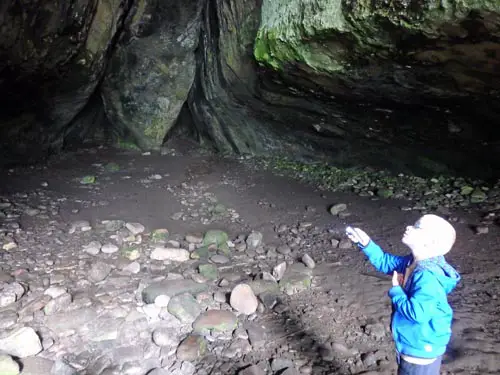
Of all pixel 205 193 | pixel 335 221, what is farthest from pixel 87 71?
pixel 335 221

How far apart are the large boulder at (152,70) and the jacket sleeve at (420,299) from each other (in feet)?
27.9

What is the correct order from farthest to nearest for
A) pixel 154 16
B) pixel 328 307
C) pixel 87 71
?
pixel 154 16, pixel 87 71, pixel 328 307

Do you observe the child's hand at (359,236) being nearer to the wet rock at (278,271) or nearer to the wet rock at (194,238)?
the wet rock at (278,271)

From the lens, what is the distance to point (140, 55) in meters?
9.27

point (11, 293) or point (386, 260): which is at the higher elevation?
point (386, 260)

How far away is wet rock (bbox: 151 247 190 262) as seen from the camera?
15.0 ft

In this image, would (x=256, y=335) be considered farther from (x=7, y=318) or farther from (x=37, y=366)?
(x=7, y=318)

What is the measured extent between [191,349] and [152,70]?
7.58m

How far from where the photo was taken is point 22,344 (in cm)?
312

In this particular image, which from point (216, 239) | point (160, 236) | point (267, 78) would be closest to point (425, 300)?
point (216, 239)

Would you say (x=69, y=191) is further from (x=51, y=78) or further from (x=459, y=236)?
(x=459, y=236)

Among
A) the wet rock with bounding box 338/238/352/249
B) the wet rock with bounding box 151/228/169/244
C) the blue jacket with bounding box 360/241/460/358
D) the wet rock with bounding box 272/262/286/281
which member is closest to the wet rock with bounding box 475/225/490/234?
the wet rock with bounding box 338/238/352/249

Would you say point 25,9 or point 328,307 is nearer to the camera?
point 328,307

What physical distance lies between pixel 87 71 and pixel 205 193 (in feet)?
11.6
